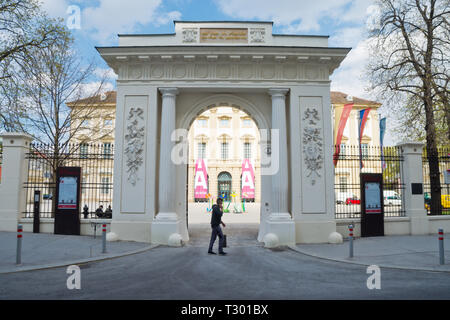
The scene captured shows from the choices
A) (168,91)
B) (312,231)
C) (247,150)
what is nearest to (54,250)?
(168,91)

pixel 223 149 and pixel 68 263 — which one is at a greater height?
pixel 223 149

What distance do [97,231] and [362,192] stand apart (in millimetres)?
11003

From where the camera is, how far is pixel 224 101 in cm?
1234

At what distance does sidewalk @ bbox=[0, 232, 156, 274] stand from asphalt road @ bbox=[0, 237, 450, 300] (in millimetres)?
475

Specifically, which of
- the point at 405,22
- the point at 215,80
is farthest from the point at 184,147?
the point at 405,22

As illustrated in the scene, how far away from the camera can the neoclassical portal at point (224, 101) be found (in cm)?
1121

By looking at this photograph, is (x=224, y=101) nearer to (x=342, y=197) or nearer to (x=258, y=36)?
(x=258, y=36)

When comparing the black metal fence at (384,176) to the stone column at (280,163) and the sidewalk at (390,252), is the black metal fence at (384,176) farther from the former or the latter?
the stone column at (280,163)

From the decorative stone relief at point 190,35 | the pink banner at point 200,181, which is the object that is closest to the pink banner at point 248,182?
the pink banner at point 200,181

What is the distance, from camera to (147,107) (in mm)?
11703

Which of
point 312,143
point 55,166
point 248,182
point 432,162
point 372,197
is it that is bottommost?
point 372,197

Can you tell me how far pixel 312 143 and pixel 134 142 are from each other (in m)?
7.08

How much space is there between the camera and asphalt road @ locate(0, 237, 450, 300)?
5.34 meters

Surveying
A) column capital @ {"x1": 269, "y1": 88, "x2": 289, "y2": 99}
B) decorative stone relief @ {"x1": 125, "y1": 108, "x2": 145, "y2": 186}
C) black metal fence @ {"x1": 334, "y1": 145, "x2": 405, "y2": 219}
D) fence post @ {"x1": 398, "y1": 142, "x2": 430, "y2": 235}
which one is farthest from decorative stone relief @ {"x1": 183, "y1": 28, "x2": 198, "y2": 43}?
fence post @ {"x1": 398, "y1": 142, "x2": 430, "y2": 235}
